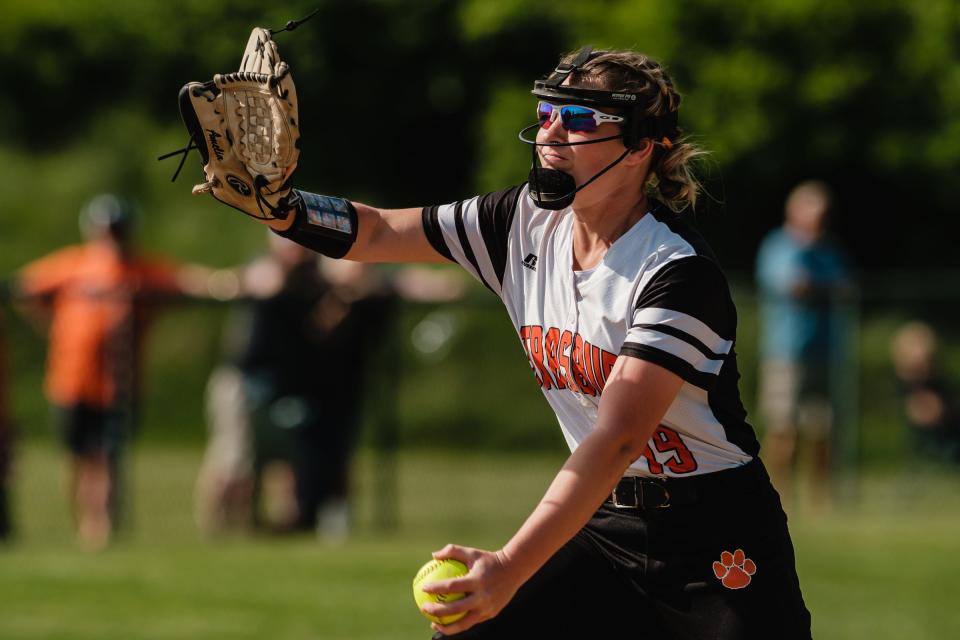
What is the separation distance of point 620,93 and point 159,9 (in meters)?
15.2

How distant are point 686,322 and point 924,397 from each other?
8.82 m

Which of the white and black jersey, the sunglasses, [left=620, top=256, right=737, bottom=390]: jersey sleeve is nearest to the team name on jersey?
the white and black jersey

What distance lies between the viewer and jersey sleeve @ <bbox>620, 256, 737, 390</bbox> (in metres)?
3.61

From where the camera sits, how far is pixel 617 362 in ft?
11.9

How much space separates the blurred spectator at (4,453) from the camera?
987 cm

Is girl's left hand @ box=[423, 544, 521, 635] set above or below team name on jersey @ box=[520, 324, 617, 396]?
below

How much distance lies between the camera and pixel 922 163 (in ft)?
52.3

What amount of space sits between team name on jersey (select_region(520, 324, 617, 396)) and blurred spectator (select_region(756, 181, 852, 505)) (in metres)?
7.15

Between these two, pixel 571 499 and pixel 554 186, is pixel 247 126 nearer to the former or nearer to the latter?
pixel 554 186

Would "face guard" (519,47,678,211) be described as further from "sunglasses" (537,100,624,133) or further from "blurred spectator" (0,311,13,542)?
"blurred spectator" (0,311,13,542)

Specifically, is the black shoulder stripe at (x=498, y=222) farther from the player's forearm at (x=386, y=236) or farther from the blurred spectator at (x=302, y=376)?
the blurred spectator at (x=302, y=376)

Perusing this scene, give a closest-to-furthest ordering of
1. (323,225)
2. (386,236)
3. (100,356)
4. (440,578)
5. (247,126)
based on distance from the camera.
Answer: (440,578)
(247,126)
(323,225)
(386,236)
(100,356)

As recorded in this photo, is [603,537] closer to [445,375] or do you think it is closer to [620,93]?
[620,93]

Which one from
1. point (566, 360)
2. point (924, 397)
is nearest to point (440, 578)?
point (566, 360)
